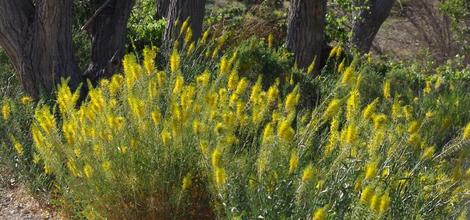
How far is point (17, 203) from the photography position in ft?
15.5

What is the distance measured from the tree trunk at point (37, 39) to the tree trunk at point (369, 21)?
6826mm

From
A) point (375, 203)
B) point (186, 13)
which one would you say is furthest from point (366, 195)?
point (186, 13)

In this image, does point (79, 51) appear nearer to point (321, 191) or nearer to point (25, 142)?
point (25, 142)

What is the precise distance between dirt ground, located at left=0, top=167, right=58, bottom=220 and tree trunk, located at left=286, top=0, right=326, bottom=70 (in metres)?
3.96

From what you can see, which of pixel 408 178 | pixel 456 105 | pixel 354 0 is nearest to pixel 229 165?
pixel 408 178

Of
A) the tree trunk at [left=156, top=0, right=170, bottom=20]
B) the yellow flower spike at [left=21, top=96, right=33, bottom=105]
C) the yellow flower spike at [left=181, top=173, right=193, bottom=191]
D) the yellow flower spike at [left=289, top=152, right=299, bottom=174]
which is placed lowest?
the tree trunk at [left=156, top=0, right=170, bottom=20]

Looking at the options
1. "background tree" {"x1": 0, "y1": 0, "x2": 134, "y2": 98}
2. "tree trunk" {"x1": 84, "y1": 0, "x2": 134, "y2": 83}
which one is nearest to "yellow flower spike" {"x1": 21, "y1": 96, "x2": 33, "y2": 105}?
"background tree" {"x1": 0, "y1": 0, "x2": 134, "y2": 98}

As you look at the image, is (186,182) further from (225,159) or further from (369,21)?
(369,21)

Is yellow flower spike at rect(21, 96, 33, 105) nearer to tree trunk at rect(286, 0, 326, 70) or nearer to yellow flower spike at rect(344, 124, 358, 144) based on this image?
yellow flower spike at rect(344, 124, 358, 144)

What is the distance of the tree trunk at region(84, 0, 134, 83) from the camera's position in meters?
6.50

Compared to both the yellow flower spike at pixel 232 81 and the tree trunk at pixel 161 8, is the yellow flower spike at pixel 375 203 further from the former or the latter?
the tree trunk at pixel 161 8

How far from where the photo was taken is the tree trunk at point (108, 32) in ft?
21.3

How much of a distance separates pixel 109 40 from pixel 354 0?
5.24 m

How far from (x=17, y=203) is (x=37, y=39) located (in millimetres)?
1366
